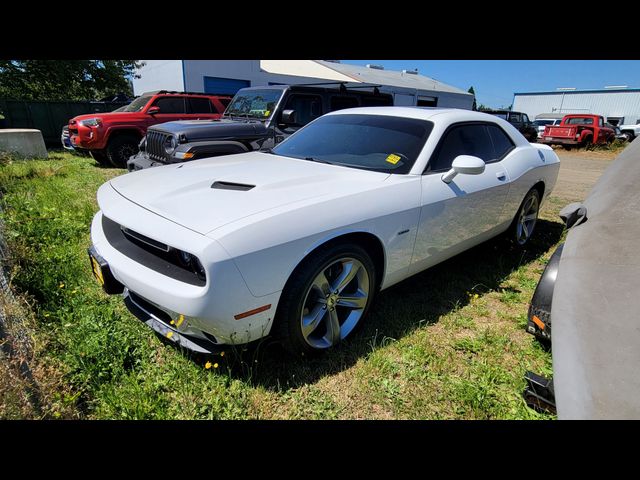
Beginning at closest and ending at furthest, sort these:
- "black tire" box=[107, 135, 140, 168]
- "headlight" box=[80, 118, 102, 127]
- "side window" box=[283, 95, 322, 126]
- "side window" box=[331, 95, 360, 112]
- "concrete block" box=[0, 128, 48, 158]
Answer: "side window" box=[283, 95, 322, 126], "side window" box=[331, 95, 360, 112], "headlight" box=[80, 118, 102, 127], "black tire" box=[107, 135, 140, 168], "concrete block" box=[0, 128, 48, 158]

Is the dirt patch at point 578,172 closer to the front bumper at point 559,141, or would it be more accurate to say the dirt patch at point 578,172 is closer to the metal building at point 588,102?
the front bumper at point 559,141

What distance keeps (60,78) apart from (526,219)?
72.7 feet

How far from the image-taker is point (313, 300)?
2.21 meters

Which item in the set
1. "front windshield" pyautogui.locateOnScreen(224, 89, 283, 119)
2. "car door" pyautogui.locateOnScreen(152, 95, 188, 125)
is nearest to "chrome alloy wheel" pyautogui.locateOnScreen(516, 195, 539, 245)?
"front windshield" pyautogui.locateOnScreen(224, 89, 283, 119)

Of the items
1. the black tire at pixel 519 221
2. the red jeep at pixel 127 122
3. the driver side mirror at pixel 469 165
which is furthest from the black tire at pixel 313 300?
the red jeep at pixel 127 122

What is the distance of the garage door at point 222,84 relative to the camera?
18.0 meters

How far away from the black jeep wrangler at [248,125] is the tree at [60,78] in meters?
14.3

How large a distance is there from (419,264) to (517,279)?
1.52 metres

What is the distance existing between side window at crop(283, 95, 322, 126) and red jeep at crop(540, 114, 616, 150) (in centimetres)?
1647

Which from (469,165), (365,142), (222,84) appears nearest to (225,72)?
(222,84)

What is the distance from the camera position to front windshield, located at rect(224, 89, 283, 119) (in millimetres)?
6078

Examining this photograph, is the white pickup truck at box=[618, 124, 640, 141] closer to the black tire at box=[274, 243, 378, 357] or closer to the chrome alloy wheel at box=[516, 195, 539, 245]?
the chrome alloy wheel at box=[516, 195, 539, 245]

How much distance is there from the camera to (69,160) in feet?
32.2
